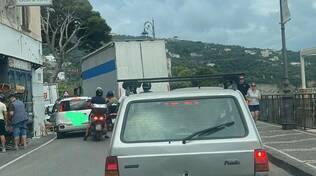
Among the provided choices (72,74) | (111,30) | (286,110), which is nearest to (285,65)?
(286,110)

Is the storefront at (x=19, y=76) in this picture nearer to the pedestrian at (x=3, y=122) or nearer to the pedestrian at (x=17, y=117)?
the pedestrian at (x=17, y=117)

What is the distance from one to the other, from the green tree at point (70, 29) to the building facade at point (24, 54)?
1874cm

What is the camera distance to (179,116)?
6.37 meters

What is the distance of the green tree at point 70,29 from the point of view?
53.7 metres

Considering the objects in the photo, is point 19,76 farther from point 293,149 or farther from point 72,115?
point 293,149

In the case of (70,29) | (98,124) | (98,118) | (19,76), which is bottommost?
(98,124)

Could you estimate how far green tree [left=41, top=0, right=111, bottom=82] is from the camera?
176 feet

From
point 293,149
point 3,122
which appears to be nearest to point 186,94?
point 293,149

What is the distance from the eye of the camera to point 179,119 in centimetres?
634

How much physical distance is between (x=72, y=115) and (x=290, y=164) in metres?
13.2

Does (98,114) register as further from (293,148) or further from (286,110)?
(293,148)

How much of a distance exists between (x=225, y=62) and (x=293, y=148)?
54.3 feet

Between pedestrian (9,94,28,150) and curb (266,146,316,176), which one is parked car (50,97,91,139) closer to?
pedestrian (9,94,28,150)

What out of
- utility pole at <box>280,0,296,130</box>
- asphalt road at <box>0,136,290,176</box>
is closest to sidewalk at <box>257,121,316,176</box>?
asphalt road at <box>0,136,290,176</box>
